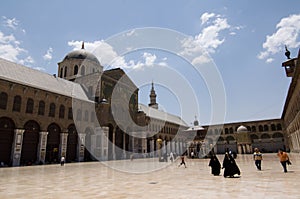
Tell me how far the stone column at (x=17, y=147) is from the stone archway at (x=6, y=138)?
575mm

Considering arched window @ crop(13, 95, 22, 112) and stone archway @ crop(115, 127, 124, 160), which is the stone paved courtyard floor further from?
stone archway @ crop(115, 127, 124, 160)

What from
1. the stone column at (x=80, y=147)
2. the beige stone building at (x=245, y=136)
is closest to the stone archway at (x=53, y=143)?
the stone column at (x=80, y=147)

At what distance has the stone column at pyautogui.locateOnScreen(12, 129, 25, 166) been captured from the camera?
2327 cm

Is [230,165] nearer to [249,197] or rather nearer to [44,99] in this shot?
[249,197]

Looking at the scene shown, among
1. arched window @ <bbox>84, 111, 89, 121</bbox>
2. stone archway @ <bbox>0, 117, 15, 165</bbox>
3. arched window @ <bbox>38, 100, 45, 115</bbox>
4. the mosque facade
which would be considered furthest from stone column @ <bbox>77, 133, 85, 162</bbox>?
stone archway @ <bbox>0, 117, 15, 165</bbox>

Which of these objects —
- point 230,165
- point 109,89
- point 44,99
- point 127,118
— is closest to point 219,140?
point 127,118

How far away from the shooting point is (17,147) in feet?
77.8

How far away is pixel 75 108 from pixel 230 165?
24.8 m

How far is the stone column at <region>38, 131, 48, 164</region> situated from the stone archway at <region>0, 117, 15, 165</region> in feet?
10.1

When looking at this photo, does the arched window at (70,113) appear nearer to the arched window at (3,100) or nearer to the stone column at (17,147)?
the stone column at (17,147)

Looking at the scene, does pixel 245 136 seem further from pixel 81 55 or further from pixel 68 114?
pixel 81 55

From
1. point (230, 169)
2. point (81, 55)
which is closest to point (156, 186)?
point (230, 169)

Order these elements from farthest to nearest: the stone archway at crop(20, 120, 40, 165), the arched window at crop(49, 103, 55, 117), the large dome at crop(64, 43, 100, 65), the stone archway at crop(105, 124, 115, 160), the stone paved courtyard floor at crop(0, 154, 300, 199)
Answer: the large dome at crop(64, 43, 100, 65) → the stone archway at crop(105, 124, 115, 160) → the arched window at crop(49, 103, 55, 117) → the stone archway at crop(20, 120, 40, 165) → the stone paved courtyard floor at crop(0, 154, 300, 199)

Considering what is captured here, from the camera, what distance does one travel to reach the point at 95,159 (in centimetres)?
3309
